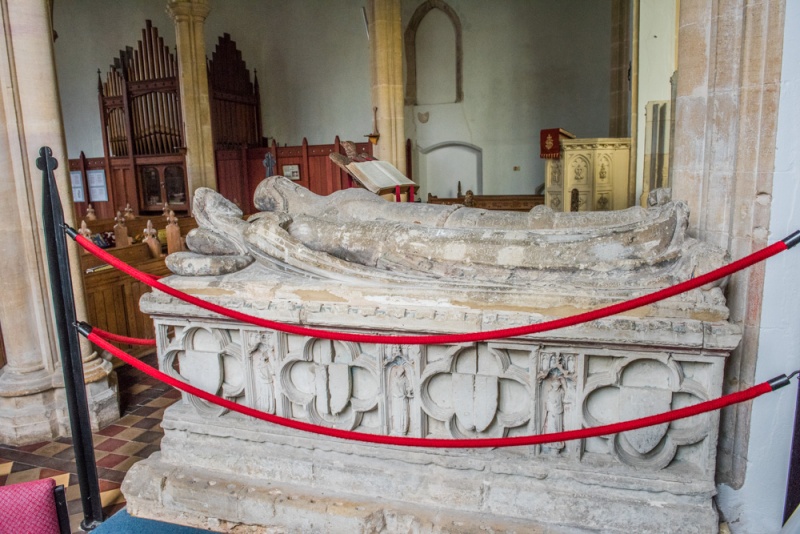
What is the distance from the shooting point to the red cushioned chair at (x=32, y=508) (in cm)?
166

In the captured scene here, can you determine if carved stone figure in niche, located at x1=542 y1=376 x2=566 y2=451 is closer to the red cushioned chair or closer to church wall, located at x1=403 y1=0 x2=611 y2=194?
the red cushioned chair

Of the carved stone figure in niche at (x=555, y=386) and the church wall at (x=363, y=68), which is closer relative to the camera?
the carved stone figure in niche at (x=555, y=386)

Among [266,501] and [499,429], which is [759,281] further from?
[266,501]

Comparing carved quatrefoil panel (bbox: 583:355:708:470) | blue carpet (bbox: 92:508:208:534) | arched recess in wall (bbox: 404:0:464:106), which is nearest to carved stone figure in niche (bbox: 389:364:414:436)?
carved quatrefoil panel (bbox: 583:355:708:470)

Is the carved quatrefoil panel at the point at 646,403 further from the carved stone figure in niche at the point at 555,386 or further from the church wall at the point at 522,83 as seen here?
the church wall at the point at 522,83

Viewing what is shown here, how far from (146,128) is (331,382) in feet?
38.9

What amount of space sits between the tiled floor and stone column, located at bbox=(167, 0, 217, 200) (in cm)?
716

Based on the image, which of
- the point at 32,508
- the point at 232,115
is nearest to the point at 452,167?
the point at 232,115

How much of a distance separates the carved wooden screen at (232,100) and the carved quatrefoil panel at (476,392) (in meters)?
10.9

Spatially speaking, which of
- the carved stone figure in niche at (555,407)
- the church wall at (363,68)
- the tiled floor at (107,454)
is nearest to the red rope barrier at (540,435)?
the carved stone figure in niche at (555,407)

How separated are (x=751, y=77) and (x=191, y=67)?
382 inches

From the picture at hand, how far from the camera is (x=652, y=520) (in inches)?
82.8

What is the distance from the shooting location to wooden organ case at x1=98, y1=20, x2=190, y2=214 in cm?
1227

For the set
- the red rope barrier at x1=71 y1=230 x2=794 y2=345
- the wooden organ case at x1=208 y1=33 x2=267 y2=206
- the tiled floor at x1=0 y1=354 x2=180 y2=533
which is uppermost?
the wooden organ case at x1=208 y1=33 x2=267 y2=206
